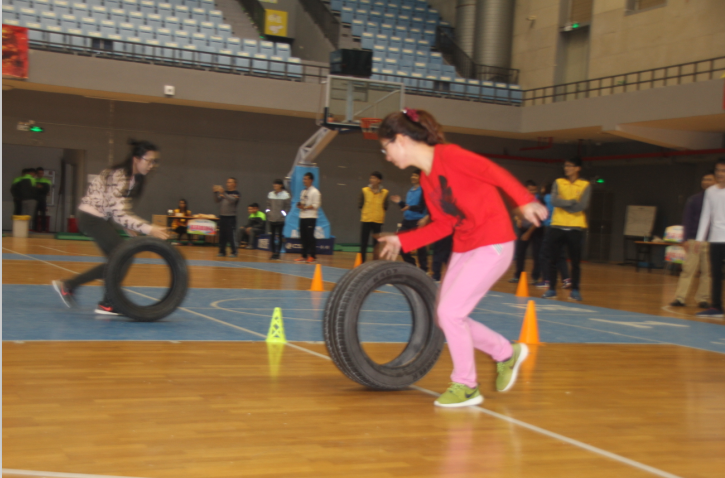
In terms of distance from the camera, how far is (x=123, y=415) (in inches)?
118

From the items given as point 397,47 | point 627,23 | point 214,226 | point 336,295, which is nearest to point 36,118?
point 214,226

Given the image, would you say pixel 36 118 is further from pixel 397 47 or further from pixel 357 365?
pixel 357 365

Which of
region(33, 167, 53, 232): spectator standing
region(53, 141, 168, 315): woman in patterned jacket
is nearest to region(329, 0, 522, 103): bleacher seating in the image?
region(33, 167, 53, 232): spectator standing

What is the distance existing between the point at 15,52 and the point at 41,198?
16.4 ft

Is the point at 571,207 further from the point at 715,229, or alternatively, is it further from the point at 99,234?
the point at 99,234

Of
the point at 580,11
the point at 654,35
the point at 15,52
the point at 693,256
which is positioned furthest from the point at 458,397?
the point at 580,11

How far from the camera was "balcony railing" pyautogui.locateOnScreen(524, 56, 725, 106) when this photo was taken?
58.8 ft

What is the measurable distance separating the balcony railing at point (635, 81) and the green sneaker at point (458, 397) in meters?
15.3

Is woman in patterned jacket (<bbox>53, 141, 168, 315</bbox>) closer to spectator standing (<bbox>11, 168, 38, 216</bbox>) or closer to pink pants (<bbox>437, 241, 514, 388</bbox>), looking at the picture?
pink pants (<bbox>437, 241, 514, 388</bbox>)

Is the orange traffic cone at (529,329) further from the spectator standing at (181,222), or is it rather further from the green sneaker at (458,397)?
the spectator standing at (181,222)

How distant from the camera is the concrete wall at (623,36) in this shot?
60.4 feet

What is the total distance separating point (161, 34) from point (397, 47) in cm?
775

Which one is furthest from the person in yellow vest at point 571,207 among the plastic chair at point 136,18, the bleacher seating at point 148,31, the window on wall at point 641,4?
the plastic chair at point 136,18

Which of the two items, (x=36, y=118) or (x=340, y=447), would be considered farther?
(x=36, y=118)
